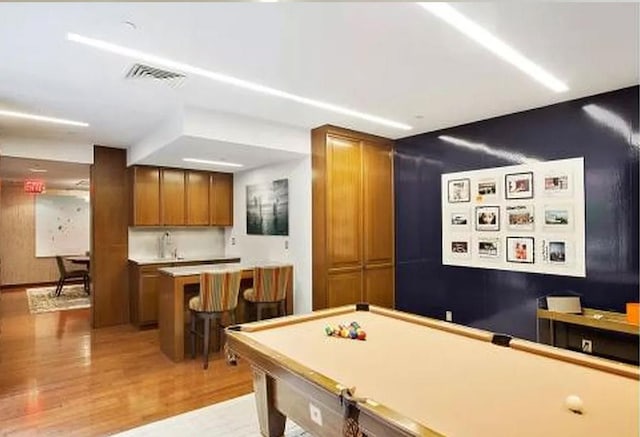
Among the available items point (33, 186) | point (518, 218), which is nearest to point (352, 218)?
point (518, 218)

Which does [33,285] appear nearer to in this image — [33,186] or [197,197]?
[33,186]

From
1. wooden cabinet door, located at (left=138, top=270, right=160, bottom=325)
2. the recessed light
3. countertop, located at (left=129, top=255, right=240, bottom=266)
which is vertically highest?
the recessed light

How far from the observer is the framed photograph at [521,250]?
12.8 feet

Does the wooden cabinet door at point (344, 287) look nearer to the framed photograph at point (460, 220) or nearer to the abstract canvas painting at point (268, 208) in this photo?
the abstract canvas painting at point (268, 208)

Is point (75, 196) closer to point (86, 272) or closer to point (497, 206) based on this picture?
point (86, 272)

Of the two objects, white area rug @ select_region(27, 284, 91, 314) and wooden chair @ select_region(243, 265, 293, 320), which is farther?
white area rug @ select_region(27, 284, 91, 314)

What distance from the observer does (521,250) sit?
3.98 metres

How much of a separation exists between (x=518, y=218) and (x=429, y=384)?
2965 millimetres

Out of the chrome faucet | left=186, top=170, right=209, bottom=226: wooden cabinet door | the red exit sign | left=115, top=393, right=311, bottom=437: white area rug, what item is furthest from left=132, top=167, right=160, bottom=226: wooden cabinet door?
the red exit sign

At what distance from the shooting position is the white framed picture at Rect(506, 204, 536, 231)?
3.91 meters

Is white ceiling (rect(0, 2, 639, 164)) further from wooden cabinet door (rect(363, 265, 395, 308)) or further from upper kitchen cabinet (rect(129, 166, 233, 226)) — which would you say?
wooden cabinet door (rect(363, 265, 395, 308))

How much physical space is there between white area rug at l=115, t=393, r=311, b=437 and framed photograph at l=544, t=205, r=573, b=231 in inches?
118

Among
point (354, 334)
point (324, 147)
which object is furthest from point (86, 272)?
point (354, 334)

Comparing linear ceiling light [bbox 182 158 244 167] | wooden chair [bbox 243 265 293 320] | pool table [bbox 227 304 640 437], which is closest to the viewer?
pool table [bbox 227 304 640 437]
